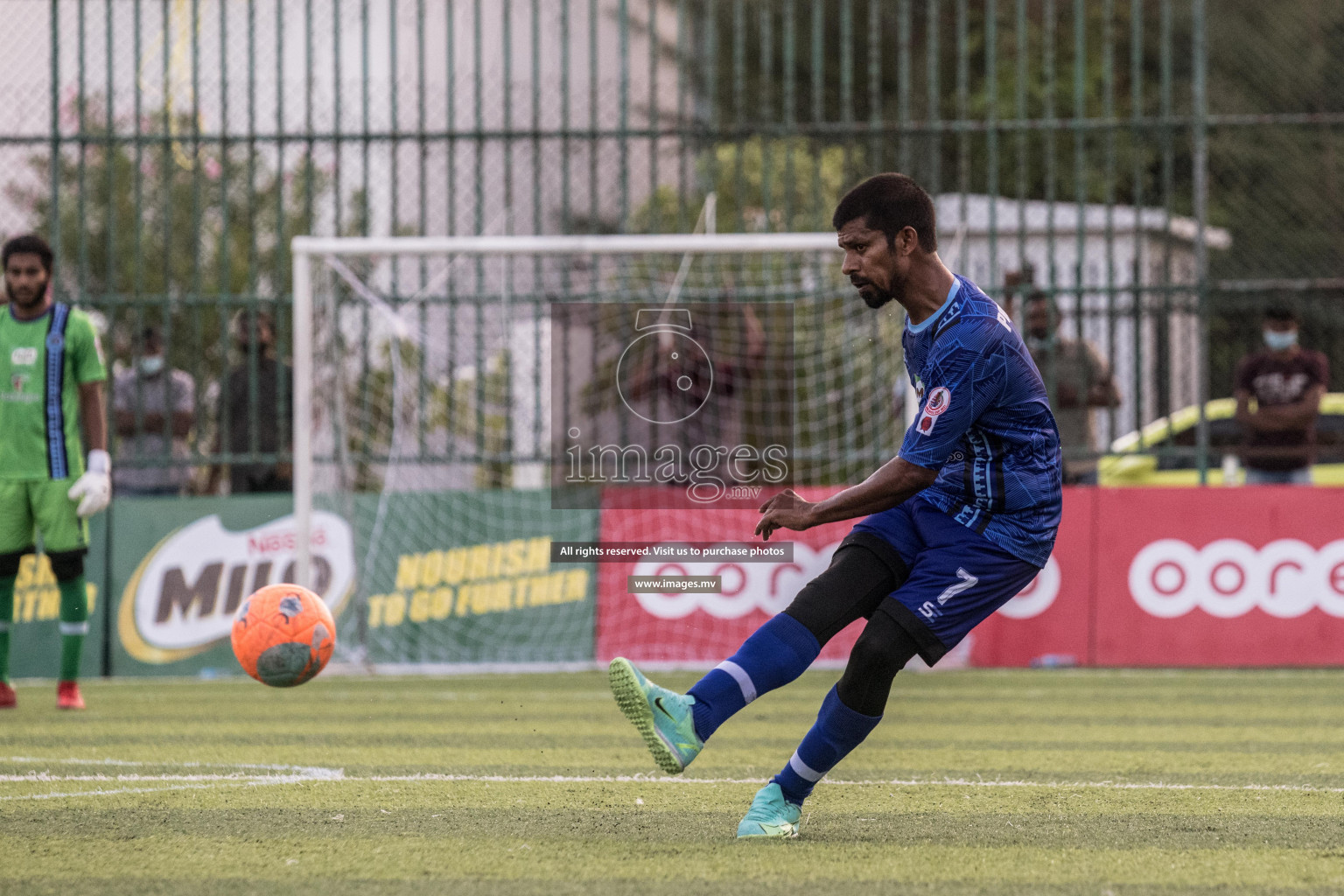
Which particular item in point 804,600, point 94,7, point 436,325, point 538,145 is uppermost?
point 94,7

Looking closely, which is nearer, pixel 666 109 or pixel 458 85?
pixel 458 85

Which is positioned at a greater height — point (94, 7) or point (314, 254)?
point (94, 7)

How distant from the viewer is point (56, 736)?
7559mm

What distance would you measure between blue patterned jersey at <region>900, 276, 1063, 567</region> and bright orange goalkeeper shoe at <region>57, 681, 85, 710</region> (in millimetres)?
5801

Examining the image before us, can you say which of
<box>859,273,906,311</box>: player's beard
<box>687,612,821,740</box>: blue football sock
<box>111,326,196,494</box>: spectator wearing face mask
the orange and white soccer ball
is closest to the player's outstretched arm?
<box>687,612,821,740</box>: blue football sock

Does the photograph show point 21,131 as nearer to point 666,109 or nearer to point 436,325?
point 436,325

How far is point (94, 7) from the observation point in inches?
503

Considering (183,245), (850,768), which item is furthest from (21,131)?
(183,245)

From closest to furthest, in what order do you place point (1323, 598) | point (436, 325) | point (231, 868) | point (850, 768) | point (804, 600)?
1. point (231, 868)
2. point (804, 600)
3. point (850, 768)
4. point (1323, 598)
5. point (436, 325)

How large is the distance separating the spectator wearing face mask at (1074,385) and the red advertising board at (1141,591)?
674mm

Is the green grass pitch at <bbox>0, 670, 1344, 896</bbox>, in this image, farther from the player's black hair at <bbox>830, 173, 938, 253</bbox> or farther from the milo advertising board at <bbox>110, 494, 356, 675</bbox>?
the milo advertising board at <bbox>110, 494, 356, 675</bbox>

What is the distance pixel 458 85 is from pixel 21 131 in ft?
10.9

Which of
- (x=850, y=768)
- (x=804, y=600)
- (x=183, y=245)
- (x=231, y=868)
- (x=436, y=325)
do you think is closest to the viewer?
(x=231, y=868)

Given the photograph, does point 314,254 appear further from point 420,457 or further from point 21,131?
point 21,131
